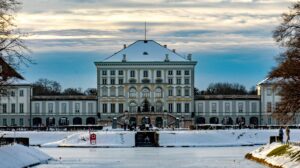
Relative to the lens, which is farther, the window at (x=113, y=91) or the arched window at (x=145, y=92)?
the arched window at (x=145, y=92)

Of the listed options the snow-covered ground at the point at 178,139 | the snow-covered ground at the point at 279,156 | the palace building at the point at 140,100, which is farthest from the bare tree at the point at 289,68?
the palace building at the point at 140,100

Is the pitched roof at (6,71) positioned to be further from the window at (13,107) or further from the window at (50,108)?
the window at (50,108)

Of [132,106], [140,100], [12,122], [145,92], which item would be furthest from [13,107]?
[145,92]

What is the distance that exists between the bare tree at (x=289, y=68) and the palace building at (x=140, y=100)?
90093 mm

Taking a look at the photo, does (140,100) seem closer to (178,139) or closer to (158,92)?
(158,92)

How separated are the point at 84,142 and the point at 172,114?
58867mm

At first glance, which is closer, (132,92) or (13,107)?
(13,107)

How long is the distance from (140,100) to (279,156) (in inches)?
3677

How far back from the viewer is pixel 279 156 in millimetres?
40219

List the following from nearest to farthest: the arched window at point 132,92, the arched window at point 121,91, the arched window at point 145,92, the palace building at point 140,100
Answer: the palace building at point 140,100
the arched window at point 145,92
the arched window at point 132,92
the arched window at point 121,91

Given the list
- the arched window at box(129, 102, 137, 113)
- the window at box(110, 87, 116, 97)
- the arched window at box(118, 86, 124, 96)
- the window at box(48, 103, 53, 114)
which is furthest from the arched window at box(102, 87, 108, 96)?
the window at box(48, 103, 53, 114)

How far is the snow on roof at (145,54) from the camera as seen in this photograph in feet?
440

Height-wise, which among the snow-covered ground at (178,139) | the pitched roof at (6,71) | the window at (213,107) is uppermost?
the pitched roof at (6,71)

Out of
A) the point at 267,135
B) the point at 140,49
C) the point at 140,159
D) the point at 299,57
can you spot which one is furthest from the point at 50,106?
the point at 299,57
